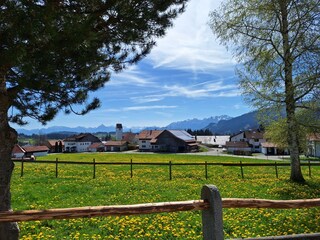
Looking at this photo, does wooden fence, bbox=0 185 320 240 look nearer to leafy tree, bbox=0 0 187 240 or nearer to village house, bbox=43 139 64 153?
leafy tree, bbox=0 0 187 240

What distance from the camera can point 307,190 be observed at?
15781mm

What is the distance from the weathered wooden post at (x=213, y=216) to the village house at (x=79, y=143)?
13713cm

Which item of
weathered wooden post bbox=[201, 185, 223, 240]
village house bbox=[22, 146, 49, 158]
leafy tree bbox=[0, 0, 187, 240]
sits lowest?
village house bbox=[22, 146, 49, 158]

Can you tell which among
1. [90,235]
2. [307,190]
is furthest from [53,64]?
[307,190]

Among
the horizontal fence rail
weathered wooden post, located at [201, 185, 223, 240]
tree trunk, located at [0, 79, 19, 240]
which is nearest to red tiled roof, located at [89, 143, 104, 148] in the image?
tree trunk, located at [0, 79, 19, 240]

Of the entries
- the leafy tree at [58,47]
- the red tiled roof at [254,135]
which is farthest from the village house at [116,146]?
the leafy tree at [58,47]

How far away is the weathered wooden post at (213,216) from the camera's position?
4.57 meters

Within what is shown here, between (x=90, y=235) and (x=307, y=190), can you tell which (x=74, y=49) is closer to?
(x=90, y=235)

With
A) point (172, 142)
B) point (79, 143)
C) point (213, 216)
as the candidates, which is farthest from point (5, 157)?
point (79, 143)

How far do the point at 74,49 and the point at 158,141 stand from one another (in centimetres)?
10202

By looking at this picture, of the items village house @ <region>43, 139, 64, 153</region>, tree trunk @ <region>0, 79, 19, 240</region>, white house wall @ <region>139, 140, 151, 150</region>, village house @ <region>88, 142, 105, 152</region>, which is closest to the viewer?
tree trunk @ <region>0, 79, 19, 240</region>

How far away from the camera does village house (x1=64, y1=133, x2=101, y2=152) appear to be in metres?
138

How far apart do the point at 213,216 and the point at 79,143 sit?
141165 millimetres

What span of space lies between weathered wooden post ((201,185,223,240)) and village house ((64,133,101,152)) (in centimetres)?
13713
